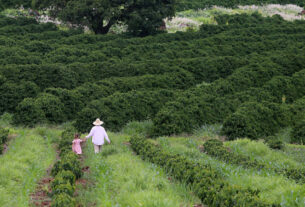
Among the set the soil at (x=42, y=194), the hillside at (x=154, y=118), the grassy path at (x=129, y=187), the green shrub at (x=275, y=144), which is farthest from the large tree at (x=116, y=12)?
the soil at (x=42, y=194)

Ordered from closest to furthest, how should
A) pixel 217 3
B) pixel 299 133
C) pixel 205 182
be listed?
pixel 205 182, pixel 299 133, pixel 217 3

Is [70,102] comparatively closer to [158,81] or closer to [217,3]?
[158,81]

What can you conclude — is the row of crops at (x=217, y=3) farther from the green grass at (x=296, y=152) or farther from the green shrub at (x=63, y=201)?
the green shrub at (x=63, y=201)

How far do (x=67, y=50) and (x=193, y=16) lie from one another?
27740 millimetres

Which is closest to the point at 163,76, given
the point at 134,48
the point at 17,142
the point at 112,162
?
the point at 134,48

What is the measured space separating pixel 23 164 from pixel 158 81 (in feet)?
39.0

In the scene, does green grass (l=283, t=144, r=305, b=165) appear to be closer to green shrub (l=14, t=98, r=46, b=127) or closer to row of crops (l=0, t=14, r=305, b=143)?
row of crops (l=0, t=14, r=305, b=143)

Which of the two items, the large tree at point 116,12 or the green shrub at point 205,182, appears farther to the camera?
the large tree at point 116,12

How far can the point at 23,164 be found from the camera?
34.5ft

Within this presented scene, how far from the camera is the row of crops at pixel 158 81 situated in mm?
16953

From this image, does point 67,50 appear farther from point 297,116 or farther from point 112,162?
point 112,162

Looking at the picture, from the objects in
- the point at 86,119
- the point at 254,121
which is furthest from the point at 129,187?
the point at 254,121

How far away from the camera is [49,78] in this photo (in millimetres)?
20922

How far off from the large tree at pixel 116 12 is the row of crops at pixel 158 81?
84.7 inches
